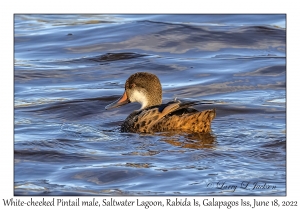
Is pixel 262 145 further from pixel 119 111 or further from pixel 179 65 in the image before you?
pixel 179 65

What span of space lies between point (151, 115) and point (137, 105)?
7.49 ft

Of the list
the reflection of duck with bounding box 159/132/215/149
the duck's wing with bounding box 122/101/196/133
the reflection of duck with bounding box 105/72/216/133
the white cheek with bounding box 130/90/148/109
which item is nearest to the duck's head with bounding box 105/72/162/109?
the white cheek with bounding box 130/90/148/109

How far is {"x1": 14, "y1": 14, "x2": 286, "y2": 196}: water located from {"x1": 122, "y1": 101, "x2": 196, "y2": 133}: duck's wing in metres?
0.21

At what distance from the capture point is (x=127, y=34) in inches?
645

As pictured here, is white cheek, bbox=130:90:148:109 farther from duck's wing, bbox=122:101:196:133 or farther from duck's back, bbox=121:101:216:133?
duck's back, bbox=121:101:216:133

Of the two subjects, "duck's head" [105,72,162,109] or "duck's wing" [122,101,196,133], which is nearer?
"duck's wing" [122,101,196,133]

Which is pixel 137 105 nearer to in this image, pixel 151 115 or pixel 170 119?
pixel 151 115

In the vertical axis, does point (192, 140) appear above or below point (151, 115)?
below

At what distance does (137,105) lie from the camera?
11.8 m

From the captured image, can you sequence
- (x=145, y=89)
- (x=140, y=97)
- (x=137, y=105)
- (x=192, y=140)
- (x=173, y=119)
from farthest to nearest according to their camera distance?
(x=137, y=105)
(x=140, y=97)
(x=145, y=89)
(x=173, y=119)
(x=192, y=140)

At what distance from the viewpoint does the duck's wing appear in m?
9.32

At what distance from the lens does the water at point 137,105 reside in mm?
7559

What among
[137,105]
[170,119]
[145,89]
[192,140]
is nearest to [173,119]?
[170,119]

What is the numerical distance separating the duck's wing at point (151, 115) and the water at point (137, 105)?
21cm
